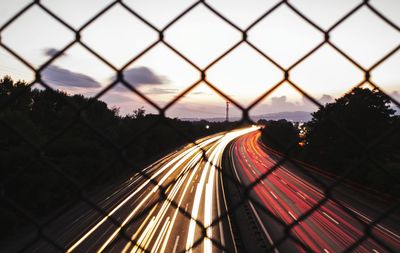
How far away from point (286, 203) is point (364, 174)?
7055mm

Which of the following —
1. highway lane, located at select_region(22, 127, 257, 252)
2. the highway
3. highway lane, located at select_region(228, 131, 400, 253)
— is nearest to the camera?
highway lane, located at select_region(228, 131, 400, 253)

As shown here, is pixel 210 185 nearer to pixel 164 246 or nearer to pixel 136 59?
pixel 164 246

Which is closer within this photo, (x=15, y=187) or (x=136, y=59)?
(x=136, y=59)

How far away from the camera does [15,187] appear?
61.6 ft

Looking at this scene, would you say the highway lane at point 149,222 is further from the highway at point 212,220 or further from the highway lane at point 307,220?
the highway lane at point 307,220

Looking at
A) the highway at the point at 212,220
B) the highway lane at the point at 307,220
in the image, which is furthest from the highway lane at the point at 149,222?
the highway lane at the point at 307,220

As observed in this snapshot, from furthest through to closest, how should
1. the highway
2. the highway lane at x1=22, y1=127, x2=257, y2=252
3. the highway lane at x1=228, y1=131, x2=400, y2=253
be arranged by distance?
the highway lane at x1=22, y1=127, x2=257, y2=252 < the highway < the highway lane at x1=228, y1=131, x2=400, y2=253

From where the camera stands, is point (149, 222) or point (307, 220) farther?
point (149, 222)

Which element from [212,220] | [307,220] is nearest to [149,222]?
[212,220]

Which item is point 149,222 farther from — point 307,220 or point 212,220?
point 307,220

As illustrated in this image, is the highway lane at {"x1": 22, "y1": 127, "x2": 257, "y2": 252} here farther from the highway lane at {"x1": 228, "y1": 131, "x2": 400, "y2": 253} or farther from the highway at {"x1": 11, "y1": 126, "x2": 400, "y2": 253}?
the highway lane at {"x1": 228, "y1": 131, "x2": 400, "y2": 253}

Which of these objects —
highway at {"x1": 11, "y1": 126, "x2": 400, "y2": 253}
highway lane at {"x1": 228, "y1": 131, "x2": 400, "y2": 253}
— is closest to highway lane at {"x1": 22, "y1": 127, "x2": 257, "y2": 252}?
highway at {"x1": 11, "y1": 126, "x2": 400, "y2": 253}

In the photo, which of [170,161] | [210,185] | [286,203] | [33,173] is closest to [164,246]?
[33,173]

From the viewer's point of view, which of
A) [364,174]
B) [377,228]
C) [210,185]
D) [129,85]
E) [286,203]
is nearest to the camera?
[129,85]
